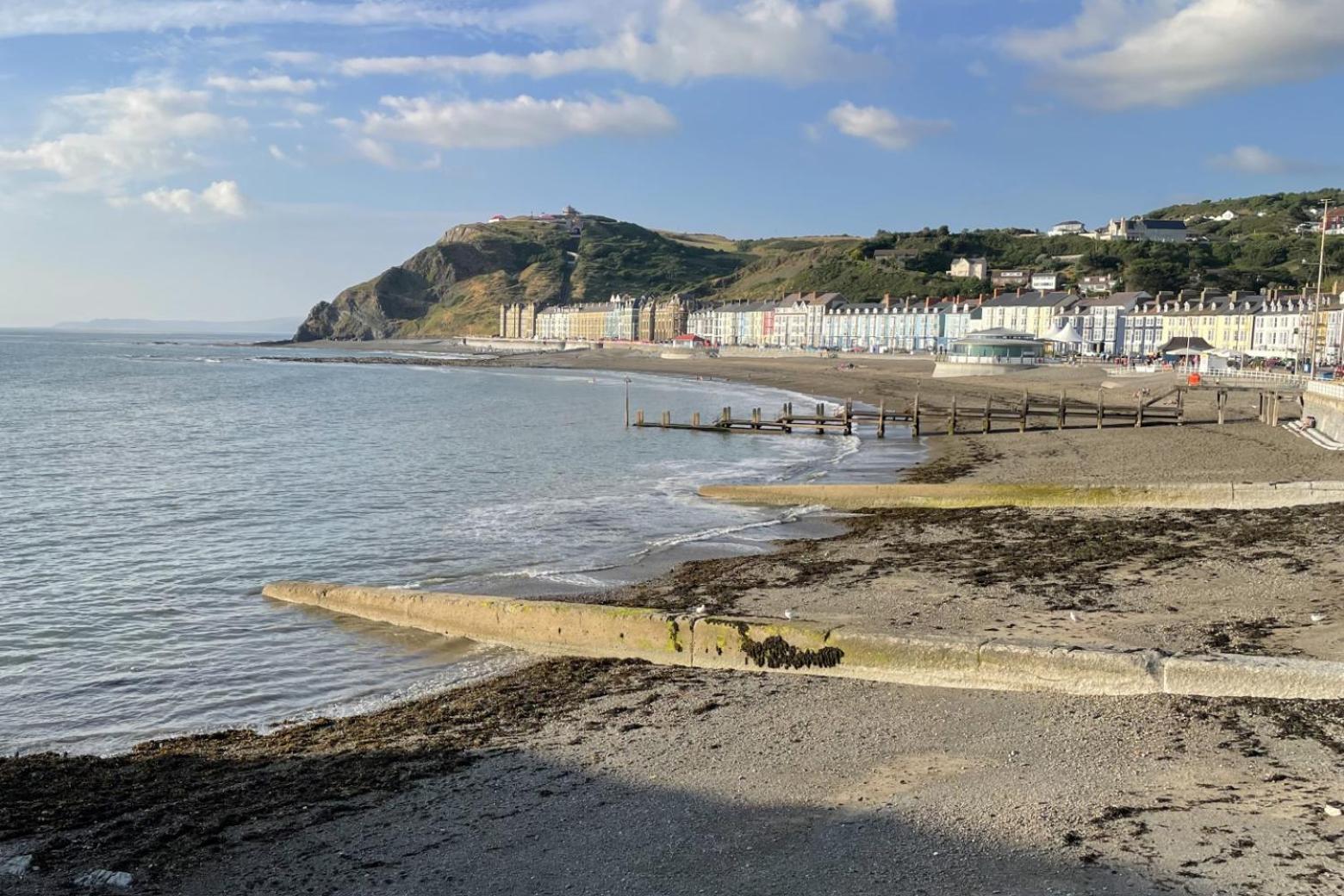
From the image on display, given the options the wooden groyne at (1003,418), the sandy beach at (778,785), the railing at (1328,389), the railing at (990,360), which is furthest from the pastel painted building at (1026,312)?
the sandy beach at (778,785)

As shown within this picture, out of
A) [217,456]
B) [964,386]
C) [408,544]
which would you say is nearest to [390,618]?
[408,544]

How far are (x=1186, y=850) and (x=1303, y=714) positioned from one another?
123 inches

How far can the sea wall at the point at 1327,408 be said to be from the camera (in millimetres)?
30469

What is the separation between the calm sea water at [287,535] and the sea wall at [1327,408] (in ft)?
42.2

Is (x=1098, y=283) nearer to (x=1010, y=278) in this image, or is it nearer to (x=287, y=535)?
(x=1010, y=278)

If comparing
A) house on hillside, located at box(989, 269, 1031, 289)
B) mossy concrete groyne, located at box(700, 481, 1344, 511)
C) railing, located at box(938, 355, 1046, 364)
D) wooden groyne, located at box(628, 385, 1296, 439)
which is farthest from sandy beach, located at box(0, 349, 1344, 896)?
house on hillside, located at box(989, 269, 1031, 289)

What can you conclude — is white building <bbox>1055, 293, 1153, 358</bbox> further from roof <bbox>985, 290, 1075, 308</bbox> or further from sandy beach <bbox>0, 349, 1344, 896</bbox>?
sandy beach <bbox>0, 349, 1344, 896</bbox>

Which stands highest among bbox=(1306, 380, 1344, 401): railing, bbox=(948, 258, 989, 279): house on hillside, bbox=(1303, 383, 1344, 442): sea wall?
bbox=(948, 258, 989, 279): house on hillside

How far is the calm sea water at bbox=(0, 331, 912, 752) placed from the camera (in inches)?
516

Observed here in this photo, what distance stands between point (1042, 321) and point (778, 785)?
112 meters

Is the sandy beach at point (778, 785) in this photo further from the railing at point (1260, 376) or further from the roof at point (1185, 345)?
the roof at point (1185, 345)

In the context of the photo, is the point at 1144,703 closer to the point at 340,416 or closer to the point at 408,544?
the point at 408,544

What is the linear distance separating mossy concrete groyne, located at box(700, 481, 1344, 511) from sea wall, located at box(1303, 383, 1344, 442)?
12.0m

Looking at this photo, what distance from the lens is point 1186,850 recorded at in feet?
21.8
